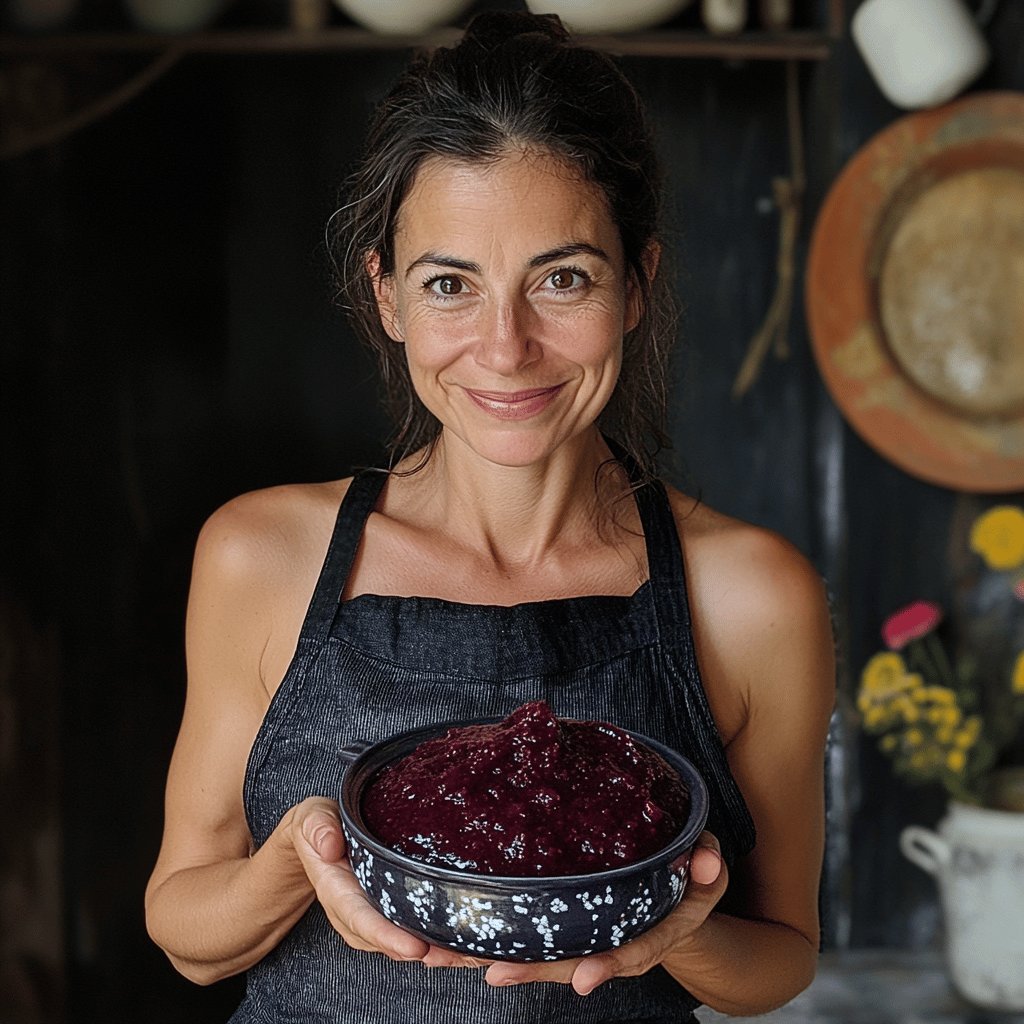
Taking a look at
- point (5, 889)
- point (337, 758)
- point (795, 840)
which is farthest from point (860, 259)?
point (5, 889)

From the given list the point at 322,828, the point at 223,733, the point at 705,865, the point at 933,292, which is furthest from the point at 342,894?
the point at 933,292

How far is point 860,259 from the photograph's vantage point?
2984mm

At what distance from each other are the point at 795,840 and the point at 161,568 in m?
1.81

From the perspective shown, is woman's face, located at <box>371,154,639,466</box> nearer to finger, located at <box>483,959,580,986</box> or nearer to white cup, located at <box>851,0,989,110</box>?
finger, located at <box>483,959,580,986</box>

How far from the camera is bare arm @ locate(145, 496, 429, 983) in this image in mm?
1471

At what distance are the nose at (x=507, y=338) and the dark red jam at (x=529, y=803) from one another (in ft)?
1.19

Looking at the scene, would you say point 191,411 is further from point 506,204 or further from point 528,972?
point 528,972

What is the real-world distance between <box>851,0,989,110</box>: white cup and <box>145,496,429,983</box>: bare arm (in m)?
1.83

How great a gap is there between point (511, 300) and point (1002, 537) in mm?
1974

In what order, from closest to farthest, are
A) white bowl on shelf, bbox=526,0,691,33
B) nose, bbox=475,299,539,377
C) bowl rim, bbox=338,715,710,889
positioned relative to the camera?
bowl rim, bbox=338,715,710,889
nose, bbox=475,299,539,377
white bowl on shelf, bbox=526,0,691,33

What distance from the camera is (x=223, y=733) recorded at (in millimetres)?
1569

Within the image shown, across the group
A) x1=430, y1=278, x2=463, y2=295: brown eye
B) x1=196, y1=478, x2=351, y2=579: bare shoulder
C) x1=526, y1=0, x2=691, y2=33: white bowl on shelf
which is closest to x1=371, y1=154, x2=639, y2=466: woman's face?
x1=430, y1=278, x2=463, y2=295: brown eye

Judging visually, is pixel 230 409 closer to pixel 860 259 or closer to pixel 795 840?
pixel 860 259

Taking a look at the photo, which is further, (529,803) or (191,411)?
(191,411)
